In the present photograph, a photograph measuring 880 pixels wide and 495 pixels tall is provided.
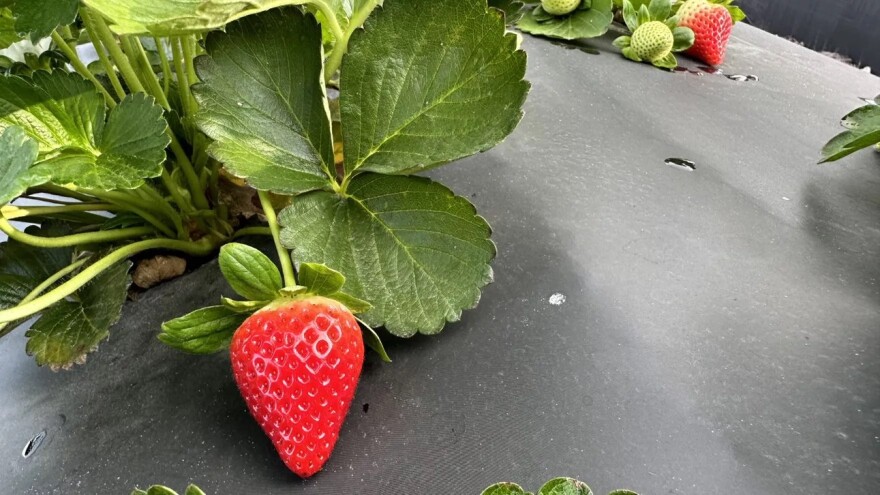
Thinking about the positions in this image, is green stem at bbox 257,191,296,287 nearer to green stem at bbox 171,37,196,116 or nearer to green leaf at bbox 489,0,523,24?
green stem at bbox 171,37,196,116

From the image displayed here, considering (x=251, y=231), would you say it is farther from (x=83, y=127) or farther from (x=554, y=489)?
(x=554, y=489)

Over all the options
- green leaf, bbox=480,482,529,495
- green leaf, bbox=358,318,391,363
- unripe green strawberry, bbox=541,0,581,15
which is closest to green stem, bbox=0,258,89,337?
green leaf, bbox=358,318,391,363

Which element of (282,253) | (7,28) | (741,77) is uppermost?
(7,28)

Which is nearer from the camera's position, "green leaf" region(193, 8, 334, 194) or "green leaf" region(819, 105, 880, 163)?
"green leaf" region(193, 8, 334, 194)

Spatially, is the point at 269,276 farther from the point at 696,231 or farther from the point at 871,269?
the point at 871,269

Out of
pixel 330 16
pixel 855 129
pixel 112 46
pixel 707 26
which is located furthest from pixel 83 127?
pixel 707 26

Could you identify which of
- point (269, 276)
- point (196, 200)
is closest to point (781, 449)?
point (269, 276)
